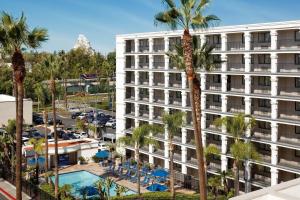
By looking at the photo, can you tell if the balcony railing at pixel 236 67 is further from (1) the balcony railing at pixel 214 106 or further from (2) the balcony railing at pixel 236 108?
(1) the balcony railing at pixel 214 106

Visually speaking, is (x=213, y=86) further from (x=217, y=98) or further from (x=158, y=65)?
(x=158, y=65)

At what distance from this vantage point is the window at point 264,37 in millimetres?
45594

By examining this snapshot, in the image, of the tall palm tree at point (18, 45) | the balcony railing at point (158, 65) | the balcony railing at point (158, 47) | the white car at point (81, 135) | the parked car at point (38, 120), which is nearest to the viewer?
the tall palm tree at point (18, 45)

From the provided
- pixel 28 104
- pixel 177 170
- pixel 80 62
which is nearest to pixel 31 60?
pixel 80 62

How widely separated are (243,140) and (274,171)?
477 centimetres

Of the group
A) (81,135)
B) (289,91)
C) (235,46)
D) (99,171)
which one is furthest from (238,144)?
(81,135)

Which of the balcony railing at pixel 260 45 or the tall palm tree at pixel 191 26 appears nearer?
the tall palm tree at pixel 191 26

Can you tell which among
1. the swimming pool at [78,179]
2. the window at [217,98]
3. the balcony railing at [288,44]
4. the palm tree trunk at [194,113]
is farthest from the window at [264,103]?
the palm tree trunk at [194,113]

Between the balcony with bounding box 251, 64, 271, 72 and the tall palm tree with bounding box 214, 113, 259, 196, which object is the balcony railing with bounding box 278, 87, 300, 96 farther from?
the tall palm tree with bounding box 214, 113, 259, 196

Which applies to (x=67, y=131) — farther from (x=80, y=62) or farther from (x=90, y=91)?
(x=80, y=62)

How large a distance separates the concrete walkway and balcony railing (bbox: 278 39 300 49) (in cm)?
3148

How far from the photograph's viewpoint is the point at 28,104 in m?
85.7

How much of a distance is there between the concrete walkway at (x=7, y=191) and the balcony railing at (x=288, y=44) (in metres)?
31.5

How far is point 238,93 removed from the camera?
4681 cm
